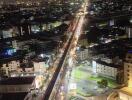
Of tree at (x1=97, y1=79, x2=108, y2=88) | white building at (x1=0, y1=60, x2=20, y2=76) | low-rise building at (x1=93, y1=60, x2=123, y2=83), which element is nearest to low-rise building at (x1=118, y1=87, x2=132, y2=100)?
tree at (x1=97, y1=79, x2=108, y2=88)

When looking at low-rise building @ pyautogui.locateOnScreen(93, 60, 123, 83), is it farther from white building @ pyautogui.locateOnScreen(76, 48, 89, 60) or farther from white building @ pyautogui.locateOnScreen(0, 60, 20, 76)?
white building @ pyautogui.locateOnScreen(0, 60, 20, 76)

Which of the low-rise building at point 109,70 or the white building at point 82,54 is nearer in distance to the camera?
the low-rise building at point 109,70

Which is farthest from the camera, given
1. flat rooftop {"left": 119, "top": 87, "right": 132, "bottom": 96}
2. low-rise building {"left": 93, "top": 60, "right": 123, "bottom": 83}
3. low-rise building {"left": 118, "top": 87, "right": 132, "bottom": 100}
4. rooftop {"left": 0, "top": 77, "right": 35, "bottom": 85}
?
low-rise building {"left": 93, "top": 60, "right": 123, "bottom": 83}

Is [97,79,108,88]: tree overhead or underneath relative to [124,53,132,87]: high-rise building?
underneath

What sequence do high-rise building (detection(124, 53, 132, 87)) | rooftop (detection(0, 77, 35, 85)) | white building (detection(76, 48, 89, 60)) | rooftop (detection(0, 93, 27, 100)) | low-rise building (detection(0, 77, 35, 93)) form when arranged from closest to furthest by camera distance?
high-rise building (detection(124, 53, 132, 87)) → rooftop (detection(0, 93, 27, 100)) → low-rise building (detection(0, 77, 35, 93)) → rooftop (detection(0, 77, 35, 85)) → white building (detection(76, 48, 89, 60))

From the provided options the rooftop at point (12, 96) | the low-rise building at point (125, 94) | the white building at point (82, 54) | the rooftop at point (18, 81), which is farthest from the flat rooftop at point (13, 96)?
the white building at point (82, 54)

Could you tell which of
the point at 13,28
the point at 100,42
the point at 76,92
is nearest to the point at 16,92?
the point at 76,92

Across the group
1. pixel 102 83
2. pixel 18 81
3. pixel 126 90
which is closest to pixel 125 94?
pixel 126 90

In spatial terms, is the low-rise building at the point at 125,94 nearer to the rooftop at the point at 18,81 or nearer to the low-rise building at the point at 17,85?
the low-rise building at the point at 17,85

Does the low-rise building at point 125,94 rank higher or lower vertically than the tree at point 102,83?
higher

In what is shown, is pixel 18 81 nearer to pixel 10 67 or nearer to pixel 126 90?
pixel 10 67

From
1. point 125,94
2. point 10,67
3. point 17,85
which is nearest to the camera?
point 125,94
